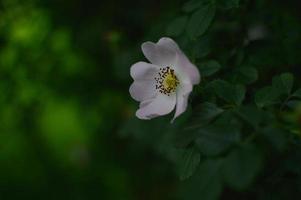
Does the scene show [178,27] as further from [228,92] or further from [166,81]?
[228,92]

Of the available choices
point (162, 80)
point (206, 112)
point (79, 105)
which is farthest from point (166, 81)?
point (79, 105)

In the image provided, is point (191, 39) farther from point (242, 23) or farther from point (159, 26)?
point (159, 26)

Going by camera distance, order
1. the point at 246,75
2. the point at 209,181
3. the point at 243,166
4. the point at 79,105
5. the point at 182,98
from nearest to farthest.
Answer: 1. the point at 243,166
2. the point at 209,181
3. the point at 182,98
4. the point at 246,75
5. the point at 79,105

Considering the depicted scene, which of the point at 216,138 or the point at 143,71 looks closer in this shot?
the point at 216,138

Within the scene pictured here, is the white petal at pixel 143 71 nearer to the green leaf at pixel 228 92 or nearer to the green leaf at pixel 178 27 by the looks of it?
the green leaf at pixel 178 27

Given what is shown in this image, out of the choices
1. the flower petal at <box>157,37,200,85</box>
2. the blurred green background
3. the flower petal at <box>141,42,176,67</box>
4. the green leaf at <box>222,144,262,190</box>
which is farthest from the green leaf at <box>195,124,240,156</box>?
the blurred green background

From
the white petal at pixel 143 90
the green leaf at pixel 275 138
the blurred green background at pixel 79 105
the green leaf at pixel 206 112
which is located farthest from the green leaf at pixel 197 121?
the blurred green background at pixel 79 105
